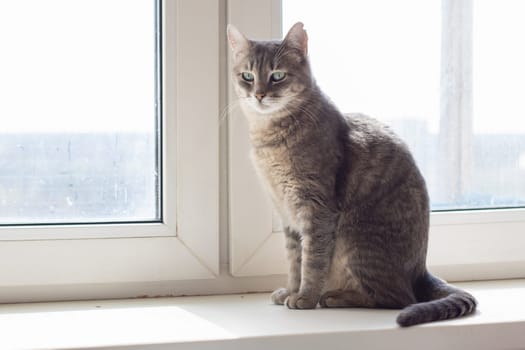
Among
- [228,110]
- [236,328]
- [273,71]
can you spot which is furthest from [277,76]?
[236,328]

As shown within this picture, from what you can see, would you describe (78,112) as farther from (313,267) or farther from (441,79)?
(441,79)

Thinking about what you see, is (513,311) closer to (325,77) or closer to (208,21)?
(325,77)

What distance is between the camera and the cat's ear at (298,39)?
1.35 metres

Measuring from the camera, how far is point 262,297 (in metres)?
1.47

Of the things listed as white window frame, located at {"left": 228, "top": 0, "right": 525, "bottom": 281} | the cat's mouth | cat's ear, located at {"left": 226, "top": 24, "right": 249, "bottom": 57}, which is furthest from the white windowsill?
cat's ear, located at {"left": 226, "top": 24, "right": 249, "bottom": 57}

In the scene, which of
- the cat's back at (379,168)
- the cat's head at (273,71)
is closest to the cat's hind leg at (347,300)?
the cat's back at (379,168)

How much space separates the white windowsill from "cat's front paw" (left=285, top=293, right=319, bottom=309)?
0.6 inches

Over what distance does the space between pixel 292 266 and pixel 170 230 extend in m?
0.27

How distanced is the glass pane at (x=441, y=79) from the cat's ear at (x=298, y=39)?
177 millimetres

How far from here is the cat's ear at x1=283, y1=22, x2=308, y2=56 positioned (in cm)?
135

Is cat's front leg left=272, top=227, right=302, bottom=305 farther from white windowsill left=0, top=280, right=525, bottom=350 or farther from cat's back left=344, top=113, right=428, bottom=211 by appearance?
cat's back left=344, top=113, right=428, bottom=211

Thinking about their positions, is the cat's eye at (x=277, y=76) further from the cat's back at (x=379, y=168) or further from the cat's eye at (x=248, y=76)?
the cat's back at (x=379, y=168)

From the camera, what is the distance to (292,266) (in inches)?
55.9

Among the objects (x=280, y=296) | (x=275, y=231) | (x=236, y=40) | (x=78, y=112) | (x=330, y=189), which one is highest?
(x=236, y=40)
